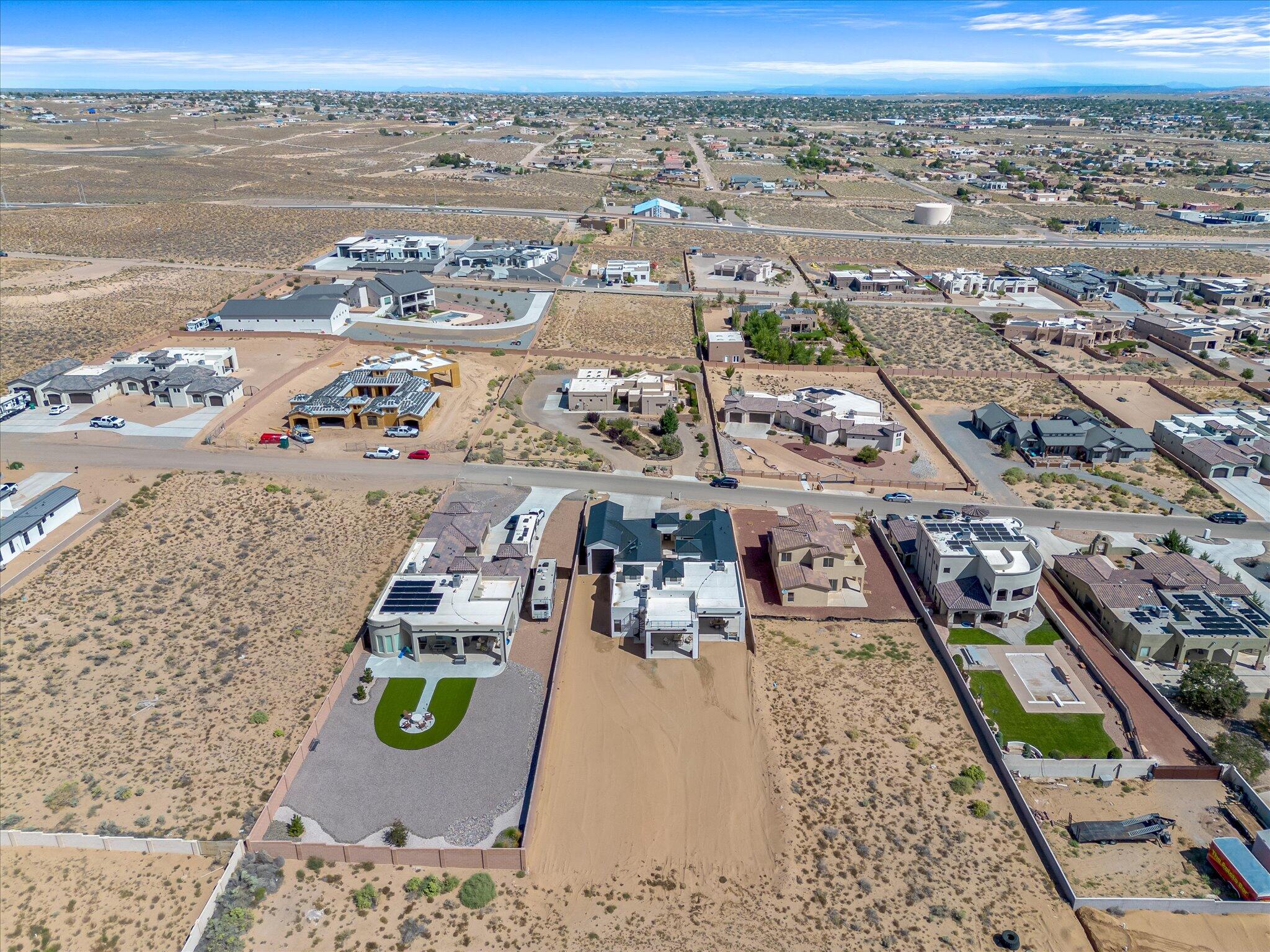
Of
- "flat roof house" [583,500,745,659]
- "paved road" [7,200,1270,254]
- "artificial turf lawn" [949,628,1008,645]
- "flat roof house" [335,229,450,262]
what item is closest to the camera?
"flat roof house" [583,500,745,659]

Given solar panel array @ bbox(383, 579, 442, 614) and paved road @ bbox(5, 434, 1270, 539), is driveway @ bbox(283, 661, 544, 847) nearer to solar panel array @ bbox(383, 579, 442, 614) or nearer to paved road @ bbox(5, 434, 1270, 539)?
solar panel array @ bbox(383, 579, 442, 614)

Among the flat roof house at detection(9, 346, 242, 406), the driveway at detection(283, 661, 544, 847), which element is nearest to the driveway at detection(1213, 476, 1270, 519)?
the driveway at detection(283, 661, 544, 847)

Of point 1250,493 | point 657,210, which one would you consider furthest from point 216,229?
point 1250,493

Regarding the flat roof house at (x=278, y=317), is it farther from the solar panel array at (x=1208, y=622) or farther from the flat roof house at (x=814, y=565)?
the solar panel array at (x=1208, y=622)

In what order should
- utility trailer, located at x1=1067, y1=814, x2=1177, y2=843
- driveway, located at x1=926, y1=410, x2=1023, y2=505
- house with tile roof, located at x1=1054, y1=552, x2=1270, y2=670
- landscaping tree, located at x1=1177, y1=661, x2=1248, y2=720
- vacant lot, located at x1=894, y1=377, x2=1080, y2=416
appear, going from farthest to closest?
1. vacant lot, located at x1=894, y1=377, x2=1080, y2=416
2. driveway, located at x1=926, y1=410, x2=1023, y2=505
3. house with tile roof, located at x1=1054, y1=552, x2=1270, y2=670
4. landscaping tree, located at x1=1177, y1=661, x2=1248, y2=720
5. utility trailer, located at x1=1067, y1=814, x2=1177, y2=843

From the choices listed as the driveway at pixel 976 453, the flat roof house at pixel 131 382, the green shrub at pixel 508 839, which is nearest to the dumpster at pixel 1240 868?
the green shrub at pixel 508 839

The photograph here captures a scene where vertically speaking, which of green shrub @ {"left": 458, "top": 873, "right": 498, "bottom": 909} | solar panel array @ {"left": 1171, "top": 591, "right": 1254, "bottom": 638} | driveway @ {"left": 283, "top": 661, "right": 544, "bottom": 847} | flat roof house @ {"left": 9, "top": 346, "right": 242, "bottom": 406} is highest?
flat roof house @ {"left": 9, "top": 346, "right": 242, "bottom": 406}

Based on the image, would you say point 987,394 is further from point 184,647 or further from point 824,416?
point 184,647
